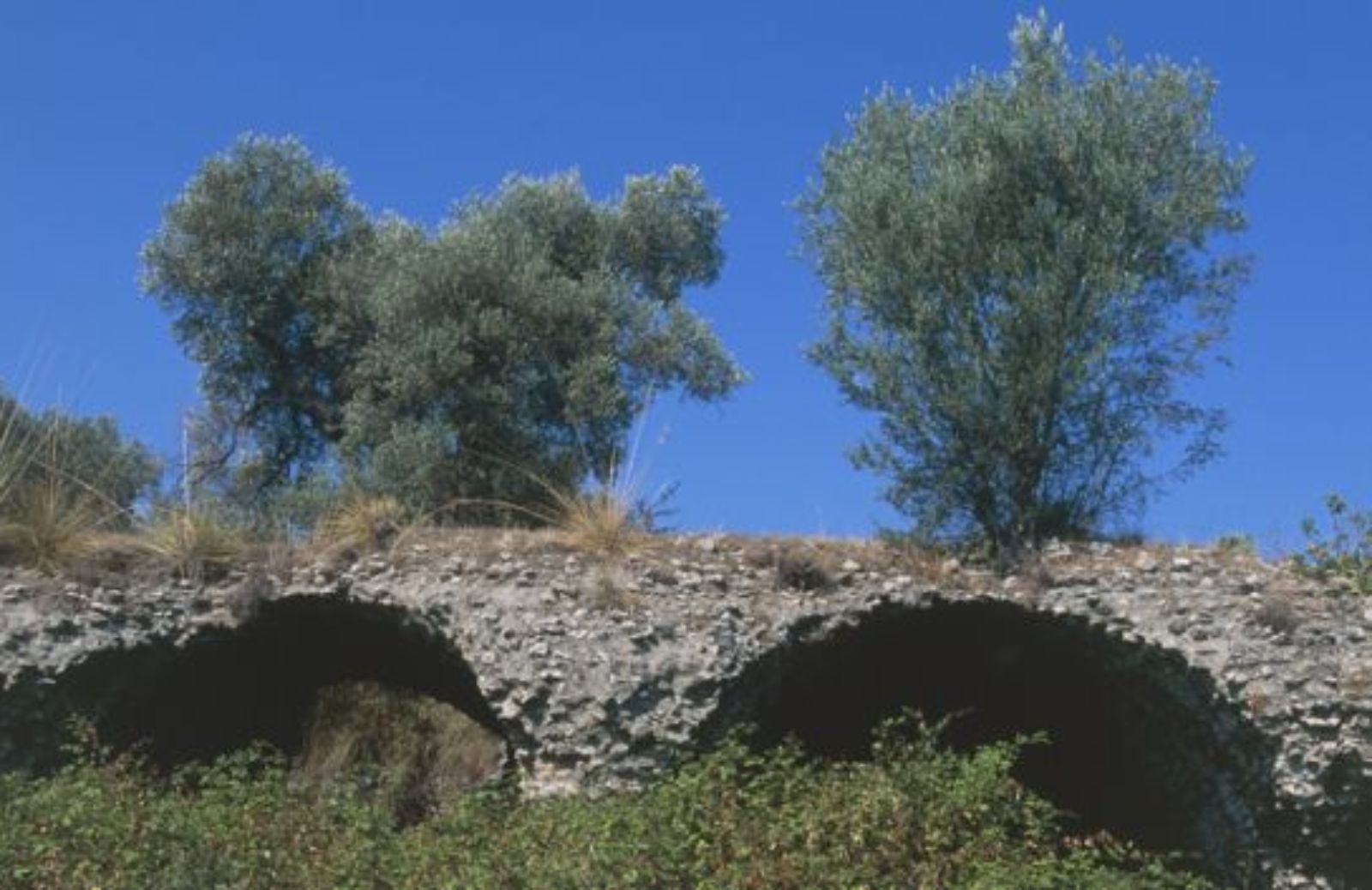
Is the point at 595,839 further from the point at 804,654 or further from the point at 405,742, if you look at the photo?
the point at 405,742

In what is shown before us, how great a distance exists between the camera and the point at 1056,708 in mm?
16422

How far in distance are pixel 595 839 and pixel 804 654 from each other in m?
4.41

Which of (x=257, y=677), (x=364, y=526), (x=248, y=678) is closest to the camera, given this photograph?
(x=364, y=526)

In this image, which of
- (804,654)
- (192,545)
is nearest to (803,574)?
(804,654)

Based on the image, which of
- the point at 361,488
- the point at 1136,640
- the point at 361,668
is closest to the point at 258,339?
the point at 361,488

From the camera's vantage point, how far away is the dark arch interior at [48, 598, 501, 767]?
15156mm

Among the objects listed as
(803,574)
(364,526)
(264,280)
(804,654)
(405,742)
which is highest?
(264,280)

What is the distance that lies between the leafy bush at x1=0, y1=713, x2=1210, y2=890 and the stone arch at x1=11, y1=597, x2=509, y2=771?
1.90 m

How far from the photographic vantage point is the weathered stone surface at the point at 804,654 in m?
13.7

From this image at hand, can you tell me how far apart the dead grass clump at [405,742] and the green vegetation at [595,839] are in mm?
6729

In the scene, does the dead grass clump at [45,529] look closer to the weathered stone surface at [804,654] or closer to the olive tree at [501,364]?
the weathered stone surface at [804,654]

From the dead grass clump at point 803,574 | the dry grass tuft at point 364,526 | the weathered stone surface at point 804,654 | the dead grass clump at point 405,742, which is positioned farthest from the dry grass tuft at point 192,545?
the dead grass clump at point 803,574

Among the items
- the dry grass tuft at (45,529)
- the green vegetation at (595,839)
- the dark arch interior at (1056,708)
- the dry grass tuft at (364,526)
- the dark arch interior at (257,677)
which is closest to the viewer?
the green vegetation at (595,839)

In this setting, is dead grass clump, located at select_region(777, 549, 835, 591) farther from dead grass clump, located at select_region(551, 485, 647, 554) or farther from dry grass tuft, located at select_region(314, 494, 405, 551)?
dry grass tuft, located at select_region(314, 494, 405, 551)
